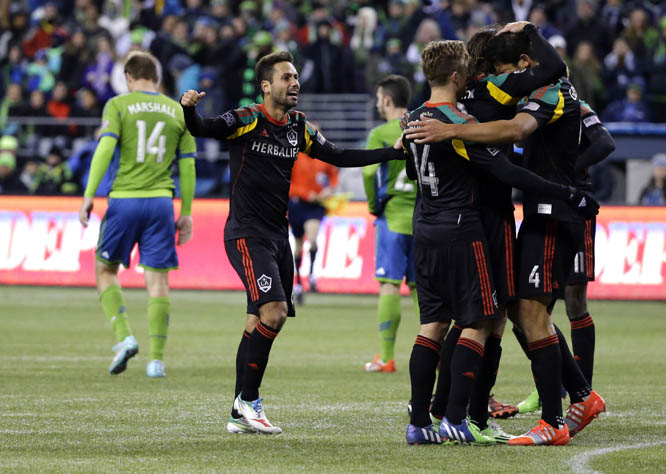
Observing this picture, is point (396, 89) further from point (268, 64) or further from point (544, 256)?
point (544, 256)

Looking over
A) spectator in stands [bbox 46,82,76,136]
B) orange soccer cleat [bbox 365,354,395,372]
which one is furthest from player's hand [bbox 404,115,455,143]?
spectator in stands [bbox 46,82,76,136]

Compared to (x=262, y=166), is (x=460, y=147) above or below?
above

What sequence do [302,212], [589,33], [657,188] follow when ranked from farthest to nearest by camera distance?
1. [589,33]
2. [657,188]
3. [302,212]

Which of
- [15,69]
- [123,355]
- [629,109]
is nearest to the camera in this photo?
[123,355]

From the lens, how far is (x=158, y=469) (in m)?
5.79

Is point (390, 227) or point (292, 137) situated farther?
point (390, 227)

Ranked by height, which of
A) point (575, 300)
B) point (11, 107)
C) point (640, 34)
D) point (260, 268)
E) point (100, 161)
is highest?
point (640, 34)

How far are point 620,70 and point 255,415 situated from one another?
1606 centimetres

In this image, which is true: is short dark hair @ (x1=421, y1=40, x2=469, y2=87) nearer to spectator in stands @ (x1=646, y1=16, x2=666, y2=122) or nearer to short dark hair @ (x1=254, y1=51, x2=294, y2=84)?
short dark hair @ (x1=254, y1=51, x2=294, y2=84)

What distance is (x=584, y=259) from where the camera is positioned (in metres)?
7.48

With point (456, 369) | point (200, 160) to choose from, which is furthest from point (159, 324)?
point (200, 160)

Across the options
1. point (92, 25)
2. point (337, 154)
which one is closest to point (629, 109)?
point (92, 25)

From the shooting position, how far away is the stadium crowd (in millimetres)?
21875

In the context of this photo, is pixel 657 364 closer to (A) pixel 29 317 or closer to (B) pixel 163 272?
(B) pixel 163 272
